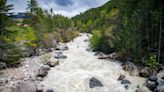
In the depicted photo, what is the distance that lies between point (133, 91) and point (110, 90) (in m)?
2.84

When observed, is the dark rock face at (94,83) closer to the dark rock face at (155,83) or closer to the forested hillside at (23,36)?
the dark rock face at (155,83)

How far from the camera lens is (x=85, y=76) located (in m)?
34.9

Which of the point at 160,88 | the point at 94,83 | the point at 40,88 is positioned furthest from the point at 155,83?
the point at 40,88

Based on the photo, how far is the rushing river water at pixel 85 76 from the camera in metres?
31.3

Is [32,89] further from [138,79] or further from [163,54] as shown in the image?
[163,54]

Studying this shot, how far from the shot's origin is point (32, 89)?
95.2 feet

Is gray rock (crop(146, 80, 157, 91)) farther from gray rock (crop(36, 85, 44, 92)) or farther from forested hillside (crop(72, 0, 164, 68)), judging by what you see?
gray rock (crop(36, 85, 44, 92))

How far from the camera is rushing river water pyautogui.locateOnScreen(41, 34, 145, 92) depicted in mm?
31344

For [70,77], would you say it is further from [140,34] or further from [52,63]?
[140,34]

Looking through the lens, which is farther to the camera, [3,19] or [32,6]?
[32,6]

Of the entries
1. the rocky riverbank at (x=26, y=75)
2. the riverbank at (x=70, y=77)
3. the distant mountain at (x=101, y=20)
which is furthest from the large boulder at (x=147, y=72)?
the distant mountain at (x=101, y=20)

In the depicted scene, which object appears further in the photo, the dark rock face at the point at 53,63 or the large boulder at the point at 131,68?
the dark rock face at the point at 53,63

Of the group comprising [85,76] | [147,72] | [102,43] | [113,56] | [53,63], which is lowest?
[85,76]

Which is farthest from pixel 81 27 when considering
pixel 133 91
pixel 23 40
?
pixel 133 91
